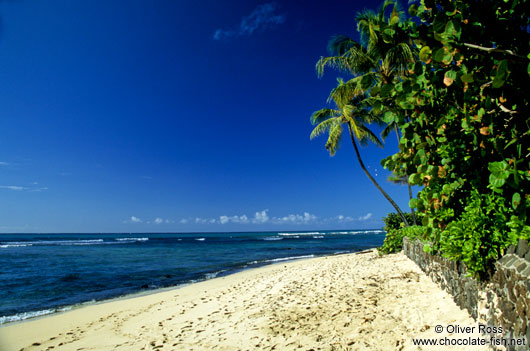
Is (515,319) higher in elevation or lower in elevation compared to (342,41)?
lower

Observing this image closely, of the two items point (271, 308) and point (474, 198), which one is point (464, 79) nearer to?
point (474, 198)

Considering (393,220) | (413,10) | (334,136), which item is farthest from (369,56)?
(413,10)

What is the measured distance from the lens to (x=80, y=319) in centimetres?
732

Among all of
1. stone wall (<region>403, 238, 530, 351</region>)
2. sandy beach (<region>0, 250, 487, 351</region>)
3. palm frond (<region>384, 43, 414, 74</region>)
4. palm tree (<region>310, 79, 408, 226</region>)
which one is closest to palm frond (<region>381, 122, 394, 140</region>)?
palm tree (<region>310, 79, 408, 226</region>)

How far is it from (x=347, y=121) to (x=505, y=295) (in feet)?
44.2

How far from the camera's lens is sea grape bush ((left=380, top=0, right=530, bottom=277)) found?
71.1 inches

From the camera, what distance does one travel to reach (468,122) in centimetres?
215

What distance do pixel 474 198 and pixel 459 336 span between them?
5.70ft

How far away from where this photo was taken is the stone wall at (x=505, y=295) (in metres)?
2.40

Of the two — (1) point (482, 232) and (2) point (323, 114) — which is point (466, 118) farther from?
(2) point (323, 114)

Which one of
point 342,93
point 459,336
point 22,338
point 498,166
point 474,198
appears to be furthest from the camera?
point 342,93

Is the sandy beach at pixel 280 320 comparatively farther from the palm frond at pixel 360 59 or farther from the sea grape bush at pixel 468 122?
the palm frond at pixel 360 59

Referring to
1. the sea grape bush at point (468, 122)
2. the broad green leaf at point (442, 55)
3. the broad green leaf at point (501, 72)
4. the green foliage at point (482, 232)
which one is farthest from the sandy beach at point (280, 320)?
the broad green leaf at point (442, 55)

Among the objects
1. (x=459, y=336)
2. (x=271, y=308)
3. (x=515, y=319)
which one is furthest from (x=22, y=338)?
(x=515, y=319)
